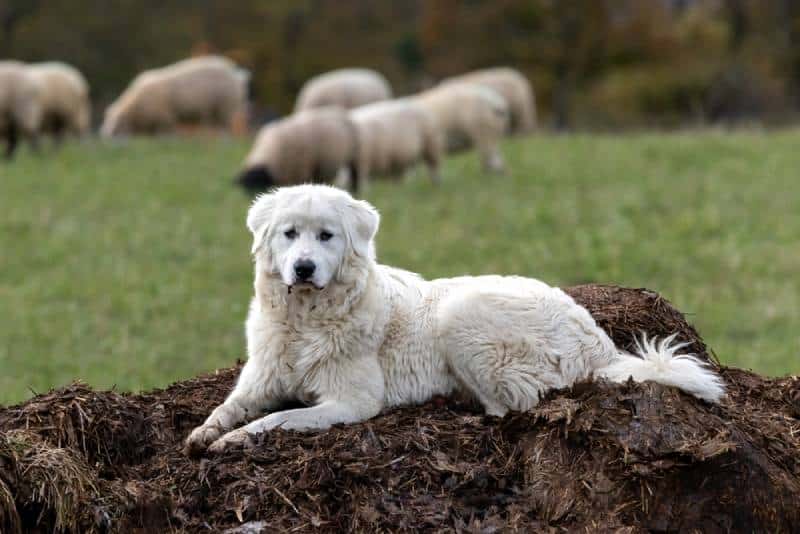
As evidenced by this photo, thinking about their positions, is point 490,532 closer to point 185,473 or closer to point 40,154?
point 185,473

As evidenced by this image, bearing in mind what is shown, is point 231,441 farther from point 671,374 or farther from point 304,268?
point 671,374

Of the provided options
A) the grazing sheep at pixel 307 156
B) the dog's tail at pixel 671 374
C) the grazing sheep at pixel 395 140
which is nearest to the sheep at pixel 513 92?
the grazing sheep at pixel 395 140

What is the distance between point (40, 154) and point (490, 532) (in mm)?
22294

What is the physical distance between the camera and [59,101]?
27.0m

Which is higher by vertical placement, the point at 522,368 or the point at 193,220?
the point at 522,368

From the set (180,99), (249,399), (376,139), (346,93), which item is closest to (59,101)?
(180,99)

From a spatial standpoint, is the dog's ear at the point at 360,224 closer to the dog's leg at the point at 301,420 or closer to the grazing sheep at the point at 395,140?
the dog's leg at the point at 301,420

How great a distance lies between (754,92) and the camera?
41750 mm

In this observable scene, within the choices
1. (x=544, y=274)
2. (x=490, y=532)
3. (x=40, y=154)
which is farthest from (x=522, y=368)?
(x=40, y=154)

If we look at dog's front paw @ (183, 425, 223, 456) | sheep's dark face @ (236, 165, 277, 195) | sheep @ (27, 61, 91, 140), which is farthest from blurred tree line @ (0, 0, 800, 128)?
dog's front paw @ (183, 425, 223, 456)

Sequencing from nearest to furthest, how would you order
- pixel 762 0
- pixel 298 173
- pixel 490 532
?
pixel 490 532
pixel 298 173
pixel 762 0

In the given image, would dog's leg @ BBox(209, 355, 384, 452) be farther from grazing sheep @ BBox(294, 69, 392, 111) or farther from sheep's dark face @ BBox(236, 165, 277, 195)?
grazing sheep @ BBox(294, 69, 392, 111)

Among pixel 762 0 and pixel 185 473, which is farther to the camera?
pixel 762 0

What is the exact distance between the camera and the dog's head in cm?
621
